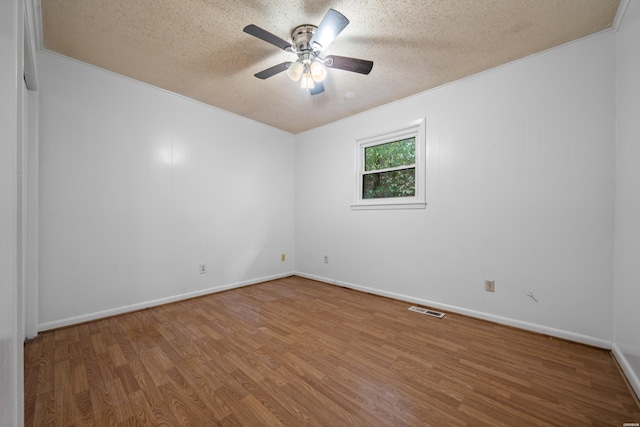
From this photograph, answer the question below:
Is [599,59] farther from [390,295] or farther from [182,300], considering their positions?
[182,300]

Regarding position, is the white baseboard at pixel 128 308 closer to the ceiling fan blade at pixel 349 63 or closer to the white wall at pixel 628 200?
the ceiling fan blade at pixel 349 63

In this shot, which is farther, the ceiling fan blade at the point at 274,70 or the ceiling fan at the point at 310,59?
the ceiling fan blade at the point at 274,70

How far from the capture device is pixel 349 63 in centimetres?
202

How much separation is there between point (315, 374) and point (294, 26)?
99.7 inches

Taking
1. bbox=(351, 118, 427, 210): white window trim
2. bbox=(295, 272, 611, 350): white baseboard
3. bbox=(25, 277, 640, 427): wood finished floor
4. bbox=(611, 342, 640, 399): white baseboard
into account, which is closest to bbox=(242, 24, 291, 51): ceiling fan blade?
bbox=(351, 118, 427, 210): white window trim

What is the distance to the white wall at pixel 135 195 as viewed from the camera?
2.34 meters

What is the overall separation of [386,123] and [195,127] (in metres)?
2.50

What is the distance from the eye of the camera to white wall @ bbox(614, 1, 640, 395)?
1.61 meters

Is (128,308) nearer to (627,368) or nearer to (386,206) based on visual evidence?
(386,206)

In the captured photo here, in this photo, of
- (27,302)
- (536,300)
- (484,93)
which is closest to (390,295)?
(536,300)

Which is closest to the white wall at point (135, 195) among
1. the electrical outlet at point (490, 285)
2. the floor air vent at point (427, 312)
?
the floor air vent at point (427, 312)

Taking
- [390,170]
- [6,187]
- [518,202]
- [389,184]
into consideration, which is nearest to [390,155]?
[390,170]

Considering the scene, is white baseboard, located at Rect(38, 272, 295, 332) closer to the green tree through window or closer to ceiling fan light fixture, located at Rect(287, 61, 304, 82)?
the green tree through window

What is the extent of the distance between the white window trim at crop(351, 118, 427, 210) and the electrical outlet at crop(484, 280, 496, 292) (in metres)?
1.01
